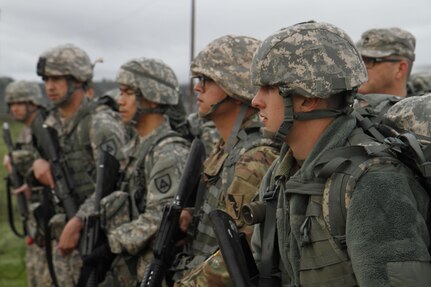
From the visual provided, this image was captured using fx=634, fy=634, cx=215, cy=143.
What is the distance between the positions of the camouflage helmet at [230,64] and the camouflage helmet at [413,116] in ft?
4.55

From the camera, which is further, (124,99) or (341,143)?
(124,99)

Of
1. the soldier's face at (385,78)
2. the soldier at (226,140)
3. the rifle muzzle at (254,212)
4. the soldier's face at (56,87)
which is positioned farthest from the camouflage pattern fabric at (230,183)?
the soldier's face at (56,87)

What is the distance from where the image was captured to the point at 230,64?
4031 mm

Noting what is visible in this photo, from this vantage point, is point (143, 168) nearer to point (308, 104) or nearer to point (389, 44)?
point (389, 44)

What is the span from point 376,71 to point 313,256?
307 centimetres

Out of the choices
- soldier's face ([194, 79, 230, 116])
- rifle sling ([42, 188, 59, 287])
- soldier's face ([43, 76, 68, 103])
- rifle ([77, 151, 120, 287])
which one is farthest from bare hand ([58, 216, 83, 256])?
soldier's face ([194, 79, 230, 116])

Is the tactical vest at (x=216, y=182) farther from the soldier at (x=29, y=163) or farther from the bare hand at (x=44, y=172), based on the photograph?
the soldier at (x=29, y=163)

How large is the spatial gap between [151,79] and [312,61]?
2.68 m

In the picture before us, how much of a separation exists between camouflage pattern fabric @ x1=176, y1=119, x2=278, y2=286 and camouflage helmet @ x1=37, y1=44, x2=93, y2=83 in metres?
3.07

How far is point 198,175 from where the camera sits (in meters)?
4.13

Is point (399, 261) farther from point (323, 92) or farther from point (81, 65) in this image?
point (81, 65)

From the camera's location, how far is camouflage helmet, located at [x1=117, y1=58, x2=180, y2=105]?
5.01 meters

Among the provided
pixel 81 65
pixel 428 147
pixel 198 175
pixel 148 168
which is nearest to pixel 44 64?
pixel 81 65

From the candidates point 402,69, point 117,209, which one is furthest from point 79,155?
point 402,69
